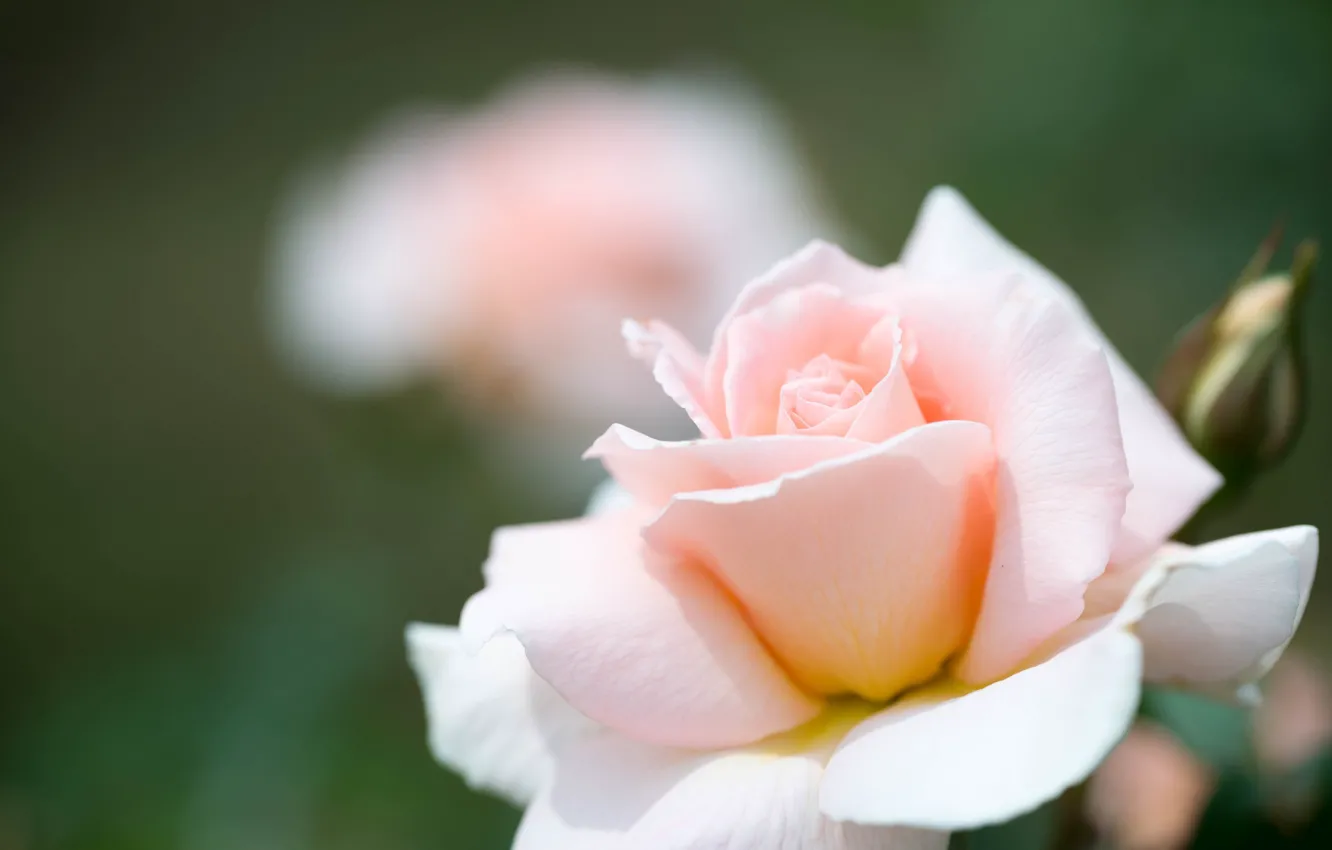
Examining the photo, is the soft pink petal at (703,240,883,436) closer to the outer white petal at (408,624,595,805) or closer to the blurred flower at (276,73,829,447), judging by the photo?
the outer white petal at (408,624,595,805)

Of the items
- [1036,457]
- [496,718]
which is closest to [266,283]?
[496,718]

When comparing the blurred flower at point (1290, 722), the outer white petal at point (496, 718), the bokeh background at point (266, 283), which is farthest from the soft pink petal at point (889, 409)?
the bokeh background at point (266, 283)

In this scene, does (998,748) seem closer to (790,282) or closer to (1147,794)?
(790,282)

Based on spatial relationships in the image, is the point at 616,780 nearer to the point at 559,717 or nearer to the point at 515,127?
the point at 559,717

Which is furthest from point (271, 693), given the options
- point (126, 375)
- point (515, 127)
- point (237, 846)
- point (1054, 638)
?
point (126, 375)

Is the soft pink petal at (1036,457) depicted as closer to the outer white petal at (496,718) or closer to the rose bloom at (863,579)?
the rose bloom at (863,579)

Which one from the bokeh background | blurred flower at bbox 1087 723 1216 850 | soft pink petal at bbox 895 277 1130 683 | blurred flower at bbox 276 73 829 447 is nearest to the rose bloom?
soft pink petal at bbox 895 277 1130 683
